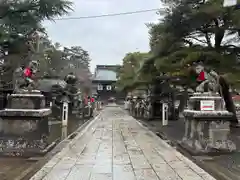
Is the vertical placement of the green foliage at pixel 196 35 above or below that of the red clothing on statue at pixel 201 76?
above

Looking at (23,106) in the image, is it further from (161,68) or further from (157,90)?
(157,90)

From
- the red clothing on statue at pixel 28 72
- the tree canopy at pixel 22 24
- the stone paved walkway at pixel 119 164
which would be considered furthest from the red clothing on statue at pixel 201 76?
the tree canopy at pixel 22 24

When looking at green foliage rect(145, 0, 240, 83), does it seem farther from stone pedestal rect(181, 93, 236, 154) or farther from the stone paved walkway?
the stone paved walkway

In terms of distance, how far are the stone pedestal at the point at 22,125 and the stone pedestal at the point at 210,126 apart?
460cm

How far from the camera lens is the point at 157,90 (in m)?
23.6

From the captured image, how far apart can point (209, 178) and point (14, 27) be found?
40.0 feet

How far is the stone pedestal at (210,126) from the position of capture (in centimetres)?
906

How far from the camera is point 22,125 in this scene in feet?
29.5

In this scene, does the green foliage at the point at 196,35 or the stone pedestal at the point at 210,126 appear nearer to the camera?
the stone pedestal at the point at 210,126

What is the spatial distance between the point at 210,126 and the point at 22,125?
5606mm

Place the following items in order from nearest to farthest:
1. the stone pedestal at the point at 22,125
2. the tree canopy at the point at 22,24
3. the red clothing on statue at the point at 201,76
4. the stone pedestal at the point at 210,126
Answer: the stone pedestal at the point at 22,125
the stone pedestal at the point at 210,126
the red clothing on statue at the point at 201,76
the tree canopy at the point at 22,24

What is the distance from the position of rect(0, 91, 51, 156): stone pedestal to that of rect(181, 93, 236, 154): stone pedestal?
15.1 ft

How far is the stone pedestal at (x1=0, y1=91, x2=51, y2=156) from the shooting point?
28.9ft

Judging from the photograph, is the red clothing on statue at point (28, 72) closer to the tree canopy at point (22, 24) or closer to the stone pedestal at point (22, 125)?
the stone pedestal at point (22, 125)
